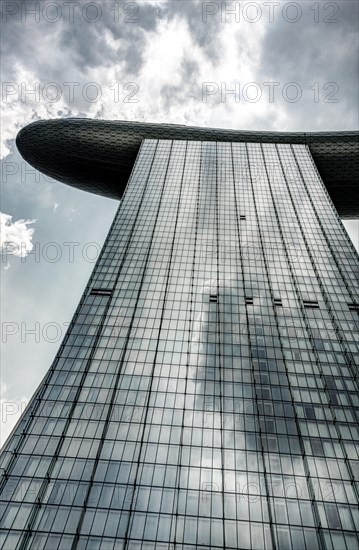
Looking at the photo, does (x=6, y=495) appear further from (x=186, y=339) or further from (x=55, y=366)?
(x=186, y=339)

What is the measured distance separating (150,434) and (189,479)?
22.6 feet

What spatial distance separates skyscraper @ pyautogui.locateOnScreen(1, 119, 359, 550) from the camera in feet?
124

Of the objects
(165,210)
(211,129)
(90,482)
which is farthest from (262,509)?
(211,129)

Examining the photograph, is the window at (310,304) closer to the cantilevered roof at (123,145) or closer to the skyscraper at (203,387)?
the skyscraper at (203,387)

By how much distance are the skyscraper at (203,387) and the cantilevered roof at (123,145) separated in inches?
791

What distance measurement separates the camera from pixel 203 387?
167ft

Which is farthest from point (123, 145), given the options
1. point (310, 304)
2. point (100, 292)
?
point (310, 304)

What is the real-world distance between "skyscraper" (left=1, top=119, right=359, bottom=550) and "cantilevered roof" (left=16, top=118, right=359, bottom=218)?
20089 millimetres

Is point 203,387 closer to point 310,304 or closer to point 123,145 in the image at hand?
point 310,304

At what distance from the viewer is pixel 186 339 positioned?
5775 centimetres

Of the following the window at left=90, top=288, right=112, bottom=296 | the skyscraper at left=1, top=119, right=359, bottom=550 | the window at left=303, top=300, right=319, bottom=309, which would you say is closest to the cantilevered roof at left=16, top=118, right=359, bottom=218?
the skyscraper at left=1, top=119, right=359, bottom=550

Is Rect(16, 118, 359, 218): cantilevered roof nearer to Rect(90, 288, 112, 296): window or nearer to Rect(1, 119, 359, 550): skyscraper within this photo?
Rect(1, 119, 359, 550): skyscraper

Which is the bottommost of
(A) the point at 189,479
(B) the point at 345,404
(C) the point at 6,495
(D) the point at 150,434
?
(C) the point at 6,495

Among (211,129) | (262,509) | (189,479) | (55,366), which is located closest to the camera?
(262,509)
